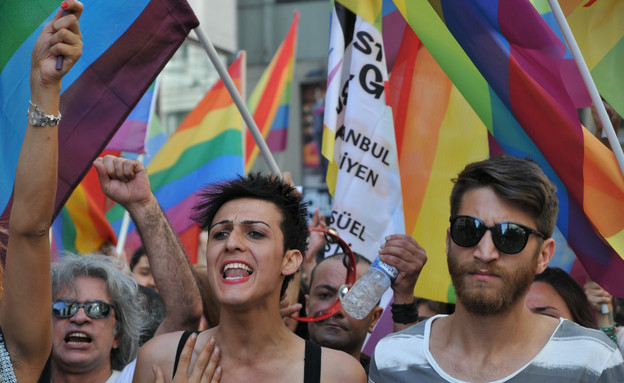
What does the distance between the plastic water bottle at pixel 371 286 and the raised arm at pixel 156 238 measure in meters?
0.66

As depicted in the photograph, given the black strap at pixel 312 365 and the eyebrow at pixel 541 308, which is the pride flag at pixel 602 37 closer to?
the eyebrow at pixel 541 308

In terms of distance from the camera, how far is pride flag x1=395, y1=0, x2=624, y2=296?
372cm

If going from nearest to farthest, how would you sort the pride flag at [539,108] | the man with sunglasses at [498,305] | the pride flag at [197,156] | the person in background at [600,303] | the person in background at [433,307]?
the man with sunglasses at [498,305] < the pride flag at [539,108] < the person in background at [600,303] < the person in background at [433,307] < the pride flag at [197,156]

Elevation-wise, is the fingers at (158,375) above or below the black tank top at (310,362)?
below

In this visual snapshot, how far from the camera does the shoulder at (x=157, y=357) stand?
2873 mm

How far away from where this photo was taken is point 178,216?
6.57m

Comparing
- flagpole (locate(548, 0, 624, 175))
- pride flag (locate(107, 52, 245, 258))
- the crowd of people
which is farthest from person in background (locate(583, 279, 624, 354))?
pride flag (locate(107, 52, 245, 258))

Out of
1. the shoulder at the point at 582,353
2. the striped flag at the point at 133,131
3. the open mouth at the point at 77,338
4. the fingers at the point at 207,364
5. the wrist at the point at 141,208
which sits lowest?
the fingers at the point at 207,364

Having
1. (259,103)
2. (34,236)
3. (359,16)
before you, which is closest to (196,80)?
(259,103)

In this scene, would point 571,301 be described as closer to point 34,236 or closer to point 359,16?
point 359,16

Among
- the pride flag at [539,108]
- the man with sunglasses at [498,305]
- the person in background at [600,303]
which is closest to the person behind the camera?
the man with sunglasses at [498,305]

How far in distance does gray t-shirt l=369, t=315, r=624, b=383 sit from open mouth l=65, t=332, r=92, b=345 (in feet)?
4.46

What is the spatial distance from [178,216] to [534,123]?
3.44 m

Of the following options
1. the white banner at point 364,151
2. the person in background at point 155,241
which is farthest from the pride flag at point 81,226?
the person in background at point 155,241
